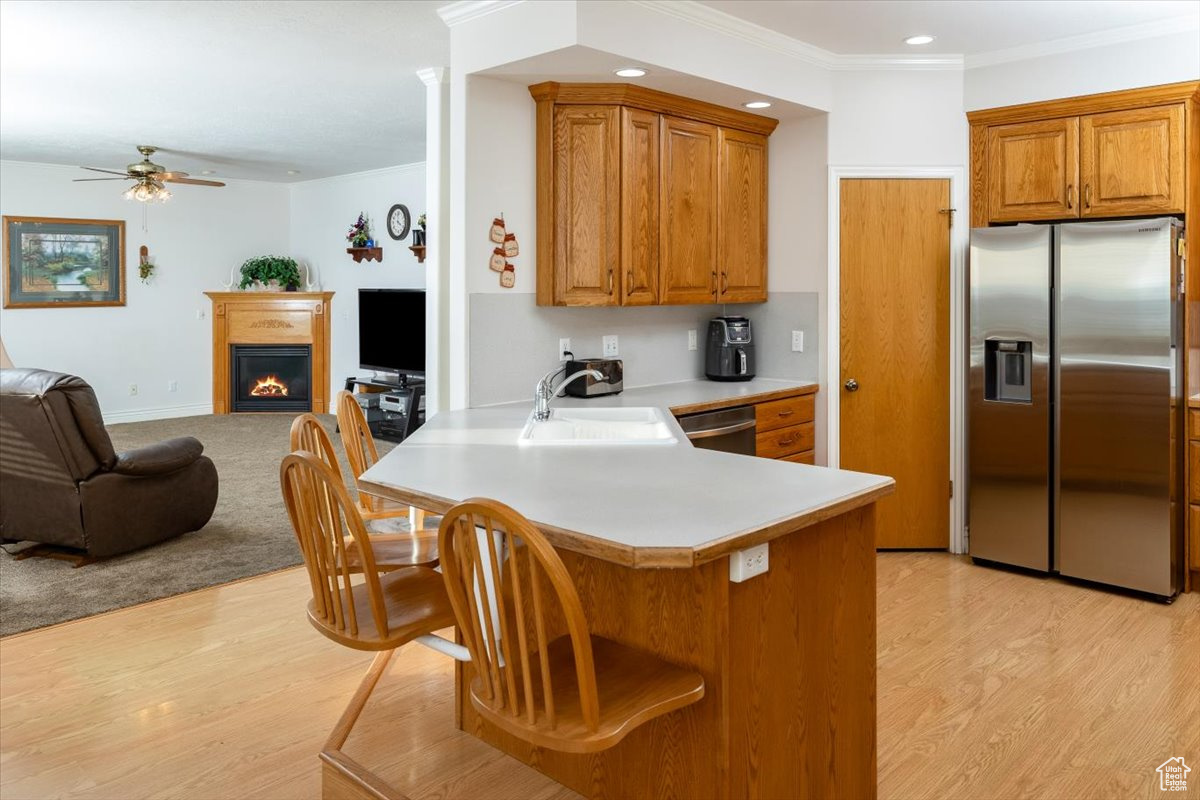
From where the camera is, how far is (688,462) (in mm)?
2551

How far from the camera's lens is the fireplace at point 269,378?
981cm

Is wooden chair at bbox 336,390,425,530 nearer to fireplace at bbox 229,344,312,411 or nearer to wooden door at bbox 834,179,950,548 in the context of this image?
wooden door at bbox 834,179,950,548

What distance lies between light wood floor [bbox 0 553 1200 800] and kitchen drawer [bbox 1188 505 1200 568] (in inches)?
6.3

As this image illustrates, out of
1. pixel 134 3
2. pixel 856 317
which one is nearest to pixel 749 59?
pixel 856 317

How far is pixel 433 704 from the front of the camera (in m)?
3.00

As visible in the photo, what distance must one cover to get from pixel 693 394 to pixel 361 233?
5618mm

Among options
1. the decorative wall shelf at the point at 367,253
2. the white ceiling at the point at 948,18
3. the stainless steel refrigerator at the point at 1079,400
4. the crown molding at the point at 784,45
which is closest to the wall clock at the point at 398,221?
the decorative wall shelf at the point at 367,253

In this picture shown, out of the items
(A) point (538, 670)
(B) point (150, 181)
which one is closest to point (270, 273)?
(B) point (150, 181)

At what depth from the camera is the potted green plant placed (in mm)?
9648

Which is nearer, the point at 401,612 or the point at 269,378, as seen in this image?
the point at 401,612

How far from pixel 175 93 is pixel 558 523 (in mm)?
4623

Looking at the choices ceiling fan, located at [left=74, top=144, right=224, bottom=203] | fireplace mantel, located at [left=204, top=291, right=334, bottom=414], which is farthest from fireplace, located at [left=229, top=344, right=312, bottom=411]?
ceiling fan, located at [left=74, top=144, right=224, bottom=203]

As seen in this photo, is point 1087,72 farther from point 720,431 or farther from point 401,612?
point 401,612

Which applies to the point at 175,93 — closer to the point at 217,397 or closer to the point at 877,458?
the point at 877,458
